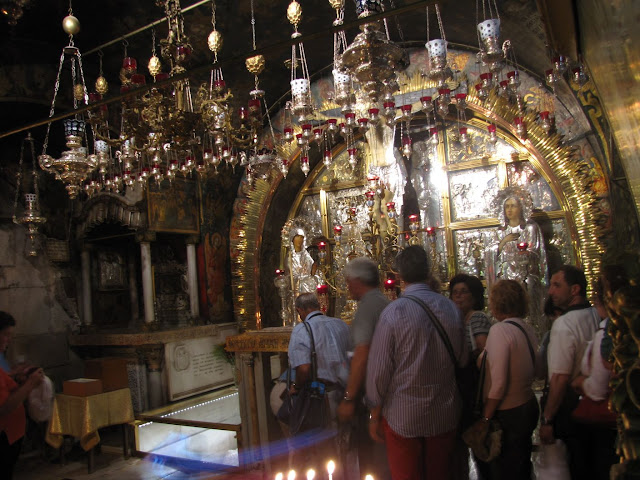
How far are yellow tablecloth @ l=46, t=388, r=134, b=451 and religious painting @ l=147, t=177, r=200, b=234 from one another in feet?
9.60

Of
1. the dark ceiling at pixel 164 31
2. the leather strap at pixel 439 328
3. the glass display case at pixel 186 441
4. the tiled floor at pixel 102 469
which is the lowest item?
the tiled floor at pixel 102 469

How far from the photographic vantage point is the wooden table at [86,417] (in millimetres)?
6043

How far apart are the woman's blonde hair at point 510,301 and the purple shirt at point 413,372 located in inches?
16.3

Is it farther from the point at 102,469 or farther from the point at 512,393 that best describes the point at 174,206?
the point at 512,393

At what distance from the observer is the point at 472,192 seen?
8.22m

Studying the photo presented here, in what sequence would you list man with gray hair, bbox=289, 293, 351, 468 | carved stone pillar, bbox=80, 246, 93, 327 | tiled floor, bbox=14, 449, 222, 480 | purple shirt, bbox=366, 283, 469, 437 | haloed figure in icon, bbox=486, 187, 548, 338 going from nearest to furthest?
purple shirt, bbox=366, 283, 469, 437 → man with gray hair, bbox=289, 293, 351, 468 → tiled floor, bbox=14, 449, 222, 480 → haloed figure in icon, bbox=486, 187, 548, 338 → carved stone pillar, bbox=80, 246, 93, 327

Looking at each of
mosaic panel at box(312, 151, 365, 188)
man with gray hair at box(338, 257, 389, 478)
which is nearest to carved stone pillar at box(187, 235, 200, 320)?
mosaic panel at box(312, 151, 365, 188)

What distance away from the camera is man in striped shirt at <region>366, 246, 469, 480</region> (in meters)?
2.56

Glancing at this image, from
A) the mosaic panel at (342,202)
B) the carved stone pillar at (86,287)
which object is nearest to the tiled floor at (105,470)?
the carved stone pillar at (86,287)

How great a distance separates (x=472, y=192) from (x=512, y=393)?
5.88 m

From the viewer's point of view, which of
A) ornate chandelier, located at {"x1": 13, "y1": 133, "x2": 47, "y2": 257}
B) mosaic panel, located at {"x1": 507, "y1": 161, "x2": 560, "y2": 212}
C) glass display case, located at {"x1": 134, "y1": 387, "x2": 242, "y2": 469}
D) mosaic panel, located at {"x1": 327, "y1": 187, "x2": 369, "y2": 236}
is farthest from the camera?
mosaic panel, located at {"x1": 327, "y1": 187, "x2": 369, "y2": 236}

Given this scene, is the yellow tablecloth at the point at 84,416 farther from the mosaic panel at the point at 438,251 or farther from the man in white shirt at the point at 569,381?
the man in white shirt at the point at 569,381

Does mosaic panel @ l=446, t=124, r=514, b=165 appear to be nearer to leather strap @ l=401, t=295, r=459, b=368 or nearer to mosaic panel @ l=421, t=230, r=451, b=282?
mosaic panel @ l=421, t=230, r=451, b=282

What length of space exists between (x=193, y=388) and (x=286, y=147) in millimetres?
4557
